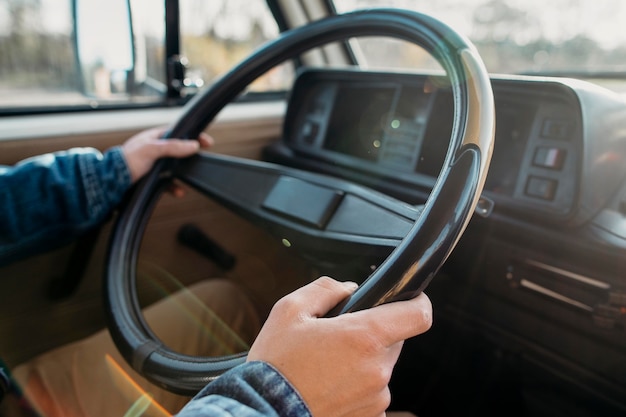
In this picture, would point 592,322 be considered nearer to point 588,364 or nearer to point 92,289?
point 588,364

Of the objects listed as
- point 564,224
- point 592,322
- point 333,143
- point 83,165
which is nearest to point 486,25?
point 333,143

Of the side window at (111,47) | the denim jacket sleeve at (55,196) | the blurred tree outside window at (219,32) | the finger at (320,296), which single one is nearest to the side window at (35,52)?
the side window at (111,47)

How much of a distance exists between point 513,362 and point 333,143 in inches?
30.5

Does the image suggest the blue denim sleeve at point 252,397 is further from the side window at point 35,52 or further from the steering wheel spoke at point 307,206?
the side window at point 35,52

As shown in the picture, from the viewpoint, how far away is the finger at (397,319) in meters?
0.60

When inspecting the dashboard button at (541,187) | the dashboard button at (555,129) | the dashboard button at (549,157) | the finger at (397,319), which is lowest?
the finger at (397,319)

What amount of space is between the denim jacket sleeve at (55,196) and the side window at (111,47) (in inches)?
18.6

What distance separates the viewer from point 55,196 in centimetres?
115

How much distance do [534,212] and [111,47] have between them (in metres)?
1.42

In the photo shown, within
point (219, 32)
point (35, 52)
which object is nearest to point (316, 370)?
point (35, 52)

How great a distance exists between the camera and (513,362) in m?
1.32

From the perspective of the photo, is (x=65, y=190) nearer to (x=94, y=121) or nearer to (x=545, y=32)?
(x=94, y=121)

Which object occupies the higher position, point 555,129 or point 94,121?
point 555,129

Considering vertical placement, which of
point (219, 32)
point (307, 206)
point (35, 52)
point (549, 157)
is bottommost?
point (307, 206)
